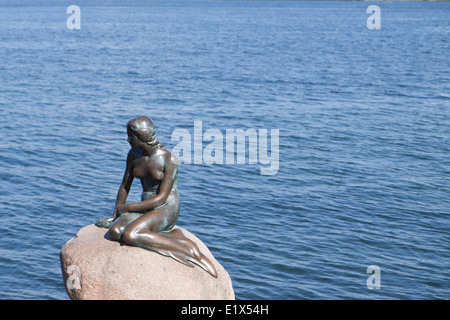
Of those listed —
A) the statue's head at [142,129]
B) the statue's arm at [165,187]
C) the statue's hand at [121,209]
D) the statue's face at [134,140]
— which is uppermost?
the statue's head at [142,129]

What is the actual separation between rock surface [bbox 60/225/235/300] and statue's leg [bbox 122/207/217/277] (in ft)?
0.39

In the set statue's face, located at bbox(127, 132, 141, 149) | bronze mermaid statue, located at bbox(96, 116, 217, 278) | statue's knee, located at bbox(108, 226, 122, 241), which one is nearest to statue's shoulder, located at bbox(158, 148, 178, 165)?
bronze mermaid statue, located at bbox(96, 116, 217, 278)

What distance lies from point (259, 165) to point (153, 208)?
58.5 ft

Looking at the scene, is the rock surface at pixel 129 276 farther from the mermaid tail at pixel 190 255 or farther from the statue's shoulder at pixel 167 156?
the statue's shoulder at pixel 167 156

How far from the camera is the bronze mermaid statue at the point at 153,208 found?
12.2m

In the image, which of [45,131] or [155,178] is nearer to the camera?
[155,178]

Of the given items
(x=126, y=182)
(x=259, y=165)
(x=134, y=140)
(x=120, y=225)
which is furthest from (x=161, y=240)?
(x=259, y=165)

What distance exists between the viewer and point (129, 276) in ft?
38.5

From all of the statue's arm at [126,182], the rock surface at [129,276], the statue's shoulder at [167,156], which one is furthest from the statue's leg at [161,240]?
the statue's shoulder at [167,156]

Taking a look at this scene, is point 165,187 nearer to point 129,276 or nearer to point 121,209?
point 121,209
